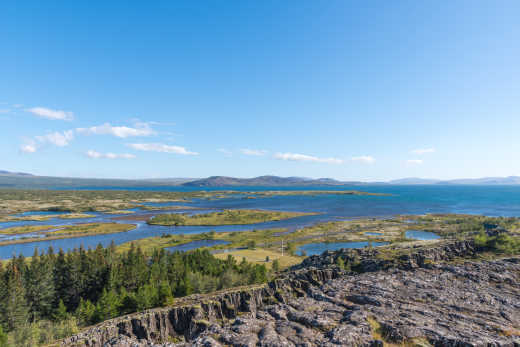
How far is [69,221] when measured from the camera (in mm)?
195375

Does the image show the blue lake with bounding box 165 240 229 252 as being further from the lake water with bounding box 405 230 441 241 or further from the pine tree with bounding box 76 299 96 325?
the lake water with bounding box 405 230 441 241

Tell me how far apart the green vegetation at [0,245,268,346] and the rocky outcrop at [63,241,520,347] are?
1654cm

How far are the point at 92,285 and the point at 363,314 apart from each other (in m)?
67.0

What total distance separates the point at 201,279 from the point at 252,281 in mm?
12973

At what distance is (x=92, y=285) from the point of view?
211ft

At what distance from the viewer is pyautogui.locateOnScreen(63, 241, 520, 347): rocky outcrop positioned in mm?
19672

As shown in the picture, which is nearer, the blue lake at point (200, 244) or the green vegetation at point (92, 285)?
the green vegetation at point (92, 285)

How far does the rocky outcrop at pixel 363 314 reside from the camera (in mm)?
19672

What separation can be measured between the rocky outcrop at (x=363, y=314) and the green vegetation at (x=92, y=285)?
1654cm

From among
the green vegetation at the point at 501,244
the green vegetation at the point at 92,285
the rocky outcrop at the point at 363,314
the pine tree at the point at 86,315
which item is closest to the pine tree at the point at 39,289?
the green vegetation at the point at 92,285

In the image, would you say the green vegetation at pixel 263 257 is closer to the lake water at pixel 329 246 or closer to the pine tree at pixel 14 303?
the lake water at pixel 329 246

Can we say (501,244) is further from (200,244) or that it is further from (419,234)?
(200,244)

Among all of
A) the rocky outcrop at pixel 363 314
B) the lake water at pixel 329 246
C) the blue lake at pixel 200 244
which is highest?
the rocky outcrop at pixel 363 314

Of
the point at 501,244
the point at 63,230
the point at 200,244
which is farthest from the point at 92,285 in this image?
the point at 63,230
